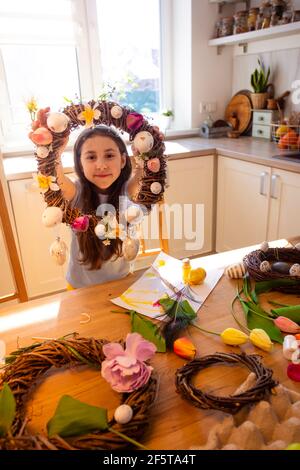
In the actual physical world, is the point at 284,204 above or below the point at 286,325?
below

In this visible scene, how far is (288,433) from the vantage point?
495 millimetres

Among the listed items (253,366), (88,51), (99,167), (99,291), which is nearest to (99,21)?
(88,51)

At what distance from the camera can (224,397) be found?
21.4 inches

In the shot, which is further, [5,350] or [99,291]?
[99,291]

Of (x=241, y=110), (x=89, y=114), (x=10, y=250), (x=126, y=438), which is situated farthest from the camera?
(x=241, y=110)

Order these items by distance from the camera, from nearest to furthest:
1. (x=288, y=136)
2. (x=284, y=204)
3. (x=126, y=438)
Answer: (x=126, y=438), (x=284, y=204), (x=288, y=136)

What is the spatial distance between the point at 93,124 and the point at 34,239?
126cm

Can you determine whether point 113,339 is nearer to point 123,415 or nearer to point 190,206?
point 123,415

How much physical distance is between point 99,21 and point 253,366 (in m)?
2.46

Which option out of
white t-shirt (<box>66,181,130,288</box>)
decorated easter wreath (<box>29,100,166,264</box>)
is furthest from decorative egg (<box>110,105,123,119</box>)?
white t-shirt (<box>66,181,130,288</box>)

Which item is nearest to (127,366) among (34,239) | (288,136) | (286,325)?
(286,325)

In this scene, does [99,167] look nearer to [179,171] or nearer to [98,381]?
[98,381]

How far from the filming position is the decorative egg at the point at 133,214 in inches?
36.9

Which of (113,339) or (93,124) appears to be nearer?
(113,339)
